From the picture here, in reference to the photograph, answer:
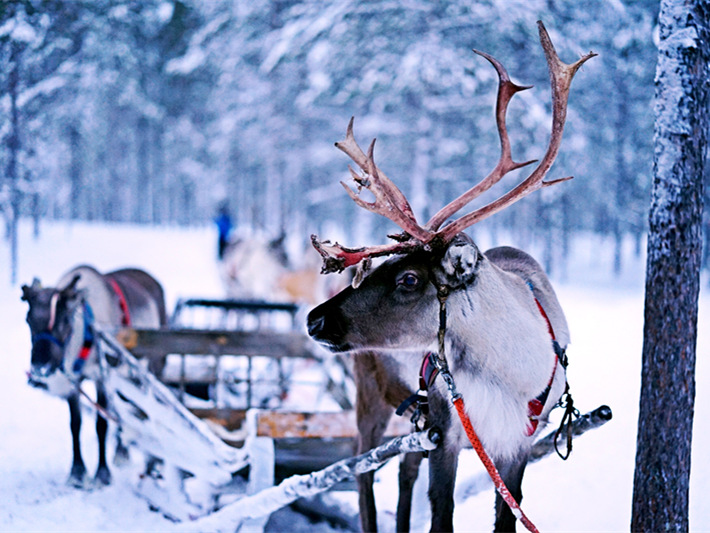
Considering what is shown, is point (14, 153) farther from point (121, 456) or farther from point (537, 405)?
point (537, 405)

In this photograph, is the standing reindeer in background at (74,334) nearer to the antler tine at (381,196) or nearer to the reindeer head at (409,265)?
the reindeer head at (409,265)

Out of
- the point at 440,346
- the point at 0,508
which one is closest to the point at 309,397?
the point at 0,508

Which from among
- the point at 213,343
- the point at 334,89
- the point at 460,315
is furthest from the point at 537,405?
the point at 334,89

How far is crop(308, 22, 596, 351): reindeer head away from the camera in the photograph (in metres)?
2.37

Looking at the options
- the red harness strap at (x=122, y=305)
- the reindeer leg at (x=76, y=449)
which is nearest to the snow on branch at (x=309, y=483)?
the reindeer leg at (x=76, y=449)

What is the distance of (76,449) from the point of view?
170 inches

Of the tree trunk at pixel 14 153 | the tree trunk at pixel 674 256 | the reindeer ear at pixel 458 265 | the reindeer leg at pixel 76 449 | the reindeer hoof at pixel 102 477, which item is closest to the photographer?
the reindeer ear at pixel 458 265

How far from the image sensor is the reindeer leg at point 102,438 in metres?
4.32

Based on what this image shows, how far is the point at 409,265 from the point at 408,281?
0.21 feet

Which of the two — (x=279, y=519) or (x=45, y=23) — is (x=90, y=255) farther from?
(x=279, y=519)

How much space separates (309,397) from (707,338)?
4.78 m

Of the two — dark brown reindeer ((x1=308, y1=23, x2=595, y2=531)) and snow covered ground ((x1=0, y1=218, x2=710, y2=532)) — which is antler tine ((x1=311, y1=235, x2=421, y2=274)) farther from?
snow covered ground ((x1=0, y1=218, x2=710, y2=532))

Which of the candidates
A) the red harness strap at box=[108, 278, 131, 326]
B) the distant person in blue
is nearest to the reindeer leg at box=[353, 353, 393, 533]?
the red harness strap at box=[108, 278, 131, 326]

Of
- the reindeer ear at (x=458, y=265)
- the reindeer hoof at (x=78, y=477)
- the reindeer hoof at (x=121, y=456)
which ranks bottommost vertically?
the reindeer hoof at (x=121, y=456)
